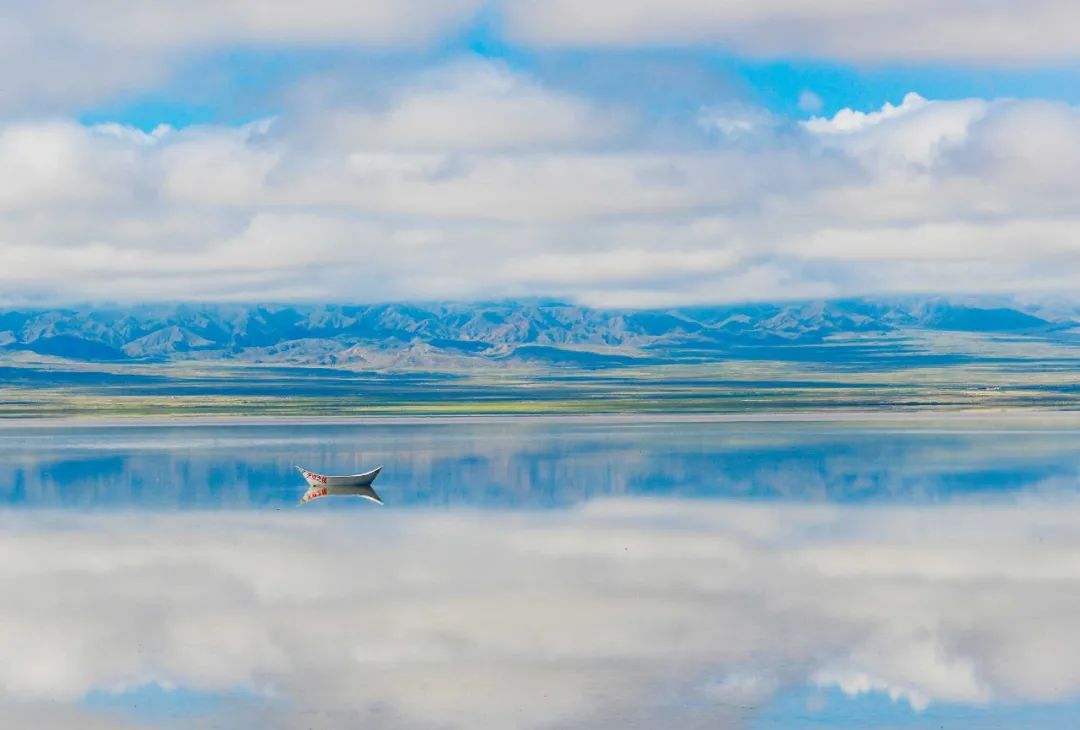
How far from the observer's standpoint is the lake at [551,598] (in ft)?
74.2

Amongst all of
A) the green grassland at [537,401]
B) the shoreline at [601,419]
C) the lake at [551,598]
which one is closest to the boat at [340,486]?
the lake at [551,598]

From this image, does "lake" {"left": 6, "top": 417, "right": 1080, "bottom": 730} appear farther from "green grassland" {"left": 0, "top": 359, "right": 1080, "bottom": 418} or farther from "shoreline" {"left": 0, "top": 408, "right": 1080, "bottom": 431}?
"green grassland" {"left": 0, "top": 359, "right": 1080, "bottom": 418}

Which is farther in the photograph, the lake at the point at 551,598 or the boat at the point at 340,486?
the boat at the point at 340,486

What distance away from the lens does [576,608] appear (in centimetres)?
3016

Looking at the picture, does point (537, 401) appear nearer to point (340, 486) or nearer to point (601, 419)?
point (601, 419)

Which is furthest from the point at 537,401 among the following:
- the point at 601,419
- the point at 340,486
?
the point at 340,486

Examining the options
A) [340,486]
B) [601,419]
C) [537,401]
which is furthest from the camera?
[537,401]

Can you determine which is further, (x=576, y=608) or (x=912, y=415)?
(x=912, y=415)

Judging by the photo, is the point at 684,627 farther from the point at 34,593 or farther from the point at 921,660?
the point at 34,593

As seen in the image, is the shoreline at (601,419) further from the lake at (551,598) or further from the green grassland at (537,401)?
the lake at (551,598)

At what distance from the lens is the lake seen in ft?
74.2

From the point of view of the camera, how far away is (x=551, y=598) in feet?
103

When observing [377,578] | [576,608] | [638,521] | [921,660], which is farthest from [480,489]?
[921,660]

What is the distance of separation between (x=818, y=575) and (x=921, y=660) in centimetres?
889
